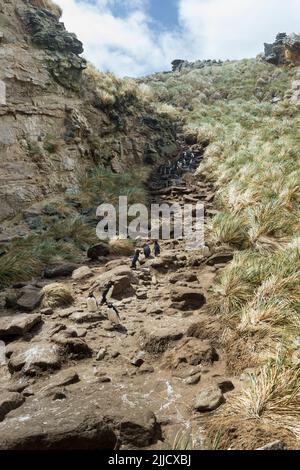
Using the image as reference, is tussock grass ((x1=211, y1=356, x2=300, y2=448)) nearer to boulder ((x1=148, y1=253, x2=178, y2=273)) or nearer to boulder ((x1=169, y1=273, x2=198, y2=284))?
boulder ((x1=169, y1=273, x2=198, y2=284))

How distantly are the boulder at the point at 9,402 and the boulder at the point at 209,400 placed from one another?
1856 millimetres

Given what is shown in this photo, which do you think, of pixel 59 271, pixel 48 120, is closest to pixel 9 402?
pixel 59 271

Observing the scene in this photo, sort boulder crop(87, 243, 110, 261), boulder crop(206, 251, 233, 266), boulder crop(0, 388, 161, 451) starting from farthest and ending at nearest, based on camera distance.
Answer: boulder crop(87, 243, 110, 261) → boulder crop(206, 251, 233, 266) → boulder crop(0, 388, 161, 451)

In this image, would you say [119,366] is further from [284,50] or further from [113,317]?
[284,50]

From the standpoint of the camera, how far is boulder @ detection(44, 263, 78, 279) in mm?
8469

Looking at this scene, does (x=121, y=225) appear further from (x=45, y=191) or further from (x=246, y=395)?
(x=246, y=395)

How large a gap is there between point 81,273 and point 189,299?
2899 millimetres

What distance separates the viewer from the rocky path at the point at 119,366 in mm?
3248

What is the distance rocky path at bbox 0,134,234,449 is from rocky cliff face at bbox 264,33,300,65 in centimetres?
3008

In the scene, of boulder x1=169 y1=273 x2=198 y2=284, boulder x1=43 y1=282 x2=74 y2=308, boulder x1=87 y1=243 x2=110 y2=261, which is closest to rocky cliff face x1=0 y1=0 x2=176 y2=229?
boulder x1=87 y1=243 x2=110 y2=261

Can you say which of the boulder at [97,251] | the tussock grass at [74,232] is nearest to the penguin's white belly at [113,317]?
the boulder at [97,251]

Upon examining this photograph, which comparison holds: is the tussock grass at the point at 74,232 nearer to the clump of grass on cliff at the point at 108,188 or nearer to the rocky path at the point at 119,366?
the clump of grass on cliff at the point at 108,188

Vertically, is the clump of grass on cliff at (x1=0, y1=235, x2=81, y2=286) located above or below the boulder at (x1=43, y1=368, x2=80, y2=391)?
above

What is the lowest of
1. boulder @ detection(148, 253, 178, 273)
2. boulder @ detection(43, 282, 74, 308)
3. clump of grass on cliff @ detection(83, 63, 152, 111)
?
boulder @ detection(43, 282, 74, 308)
